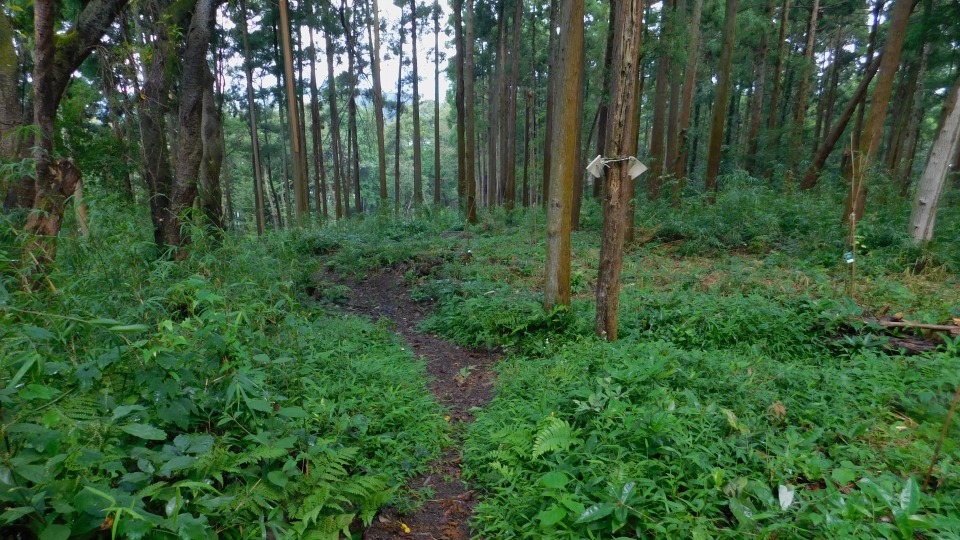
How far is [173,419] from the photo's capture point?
211 centimetres

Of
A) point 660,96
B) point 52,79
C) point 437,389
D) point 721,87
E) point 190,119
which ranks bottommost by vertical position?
point 437,389

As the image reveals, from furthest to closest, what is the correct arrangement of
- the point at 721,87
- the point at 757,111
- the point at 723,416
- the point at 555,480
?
the point at 757,111 < the point at 721,87 < the point at 723,416 < the point at 555,480

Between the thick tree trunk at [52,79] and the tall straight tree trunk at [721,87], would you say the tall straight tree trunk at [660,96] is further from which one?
the thick tree trunk at [52,79]

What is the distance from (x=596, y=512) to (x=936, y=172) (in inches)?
355

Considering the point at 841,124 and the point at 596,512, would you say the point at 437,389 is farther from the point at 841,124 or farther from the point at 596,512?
the point at 841,124

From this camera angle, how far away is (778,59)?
54.5 feet

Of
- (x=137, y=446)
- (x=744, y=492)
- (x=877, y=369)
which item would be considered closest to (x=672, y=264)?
(x=877, y=369)

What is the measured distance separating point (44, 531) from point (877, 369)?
5.46 meters

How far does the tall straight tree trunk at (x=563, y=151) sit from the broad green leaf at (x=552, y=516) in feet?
12.0

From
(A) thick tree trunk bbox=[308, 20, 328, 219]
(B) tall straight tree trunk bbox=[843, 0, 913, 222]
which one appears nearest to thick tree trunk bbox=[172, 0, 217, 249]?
(B) tall straight tree trunk bbox=[843, 0, 913, 222]

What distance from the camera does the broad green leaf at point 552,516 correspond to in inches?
95.0

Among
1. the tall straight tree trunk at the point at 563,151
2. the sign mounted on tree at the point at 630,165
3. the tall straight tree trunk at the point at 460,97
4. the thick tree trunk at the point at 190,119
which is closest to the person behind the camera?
the sign mounted on tree at the point at 630,165

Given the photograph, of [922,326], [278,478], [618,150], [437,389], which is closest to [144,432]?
[278,478]

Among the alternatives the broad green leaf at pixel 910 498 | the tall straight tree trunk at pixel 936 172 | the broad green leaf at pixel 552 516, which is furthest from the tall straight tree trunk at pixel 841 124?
the broad green leaf at pixel 552 516
